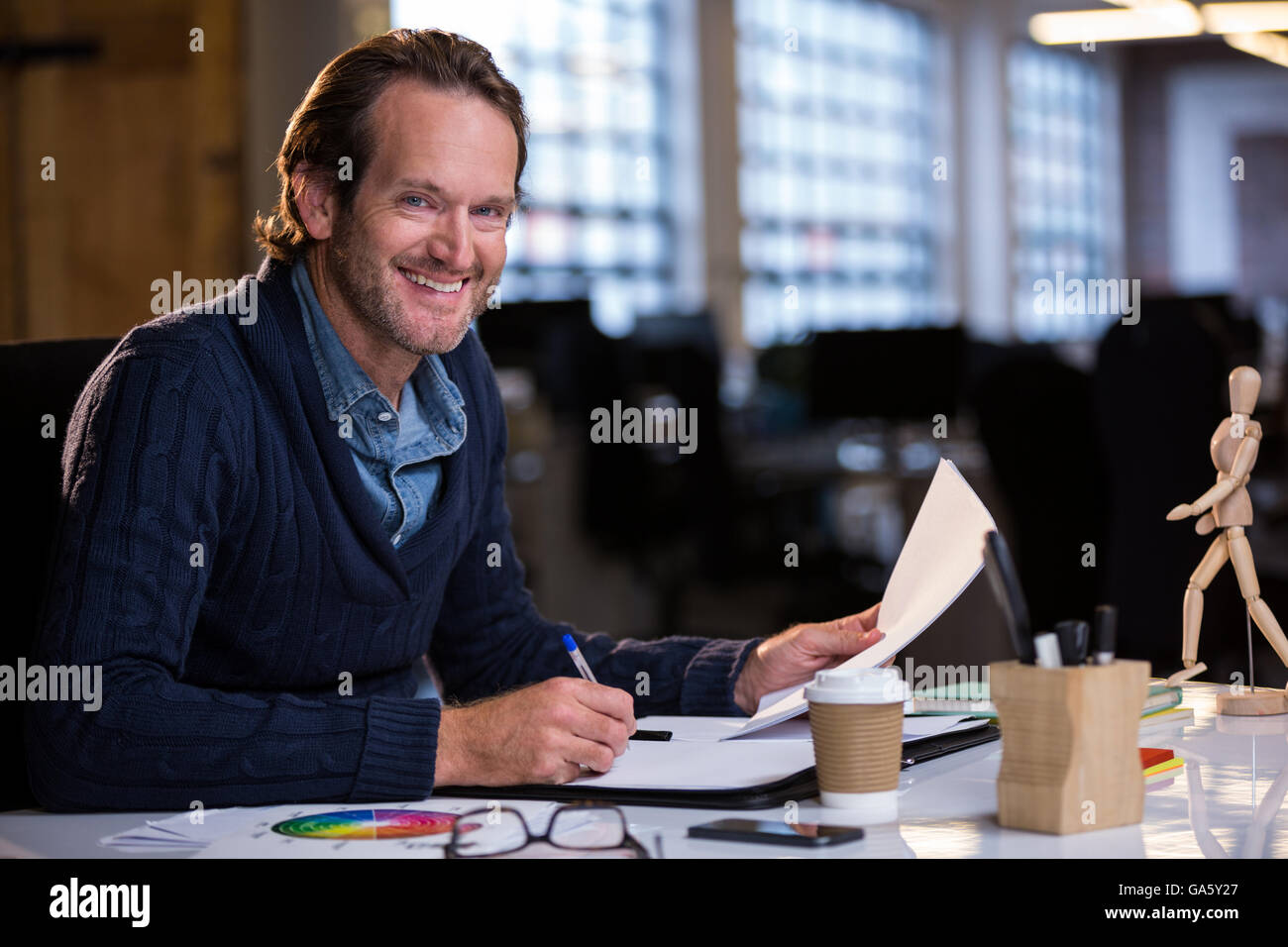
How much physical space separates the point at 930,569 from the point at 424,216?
1.93 feet

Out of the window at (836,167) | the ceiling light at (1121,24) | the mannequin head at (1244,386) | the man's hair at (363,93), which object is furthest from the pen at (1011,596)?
the ceiling light at (1121,24)

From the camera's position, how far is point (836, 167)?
10594mm

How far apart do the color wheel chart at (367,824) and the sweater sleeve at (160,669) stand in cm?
5

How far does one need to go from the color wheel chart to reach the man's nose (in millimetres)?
576

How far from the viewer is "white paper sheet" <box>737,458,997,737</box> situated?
105 centimetres

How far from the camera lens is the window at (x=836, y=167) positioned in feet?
31.2

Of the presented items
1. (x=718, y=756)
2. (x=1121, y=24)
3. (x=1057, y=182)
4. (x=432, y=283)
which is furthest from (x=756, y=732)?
(x=1057, y=182)

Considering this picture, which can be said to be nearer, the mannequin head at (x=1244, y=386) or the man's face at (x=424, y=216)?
the mannequin head at (x=1244, y=386)

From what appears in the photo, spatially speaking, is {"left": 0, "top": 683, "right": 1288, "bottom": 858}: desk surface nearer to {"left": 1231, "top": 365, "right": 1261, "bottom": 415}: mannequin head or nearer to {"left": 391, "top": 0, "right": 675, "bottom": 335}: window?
{"left": 1231, "top": 365, "right": 1261, "bottom": 415}: mannequin head

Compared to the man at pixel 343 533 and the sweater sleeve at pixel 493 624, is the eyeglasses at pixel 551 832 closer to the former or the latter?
the man at pixel 343 533

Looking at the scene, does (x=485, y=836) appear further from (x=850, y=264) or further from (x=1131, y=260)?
(x=1131, y=260)

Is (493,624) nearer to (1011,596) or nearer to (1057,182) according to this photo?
(1011,596)

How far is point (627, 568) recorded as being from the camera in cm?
540
